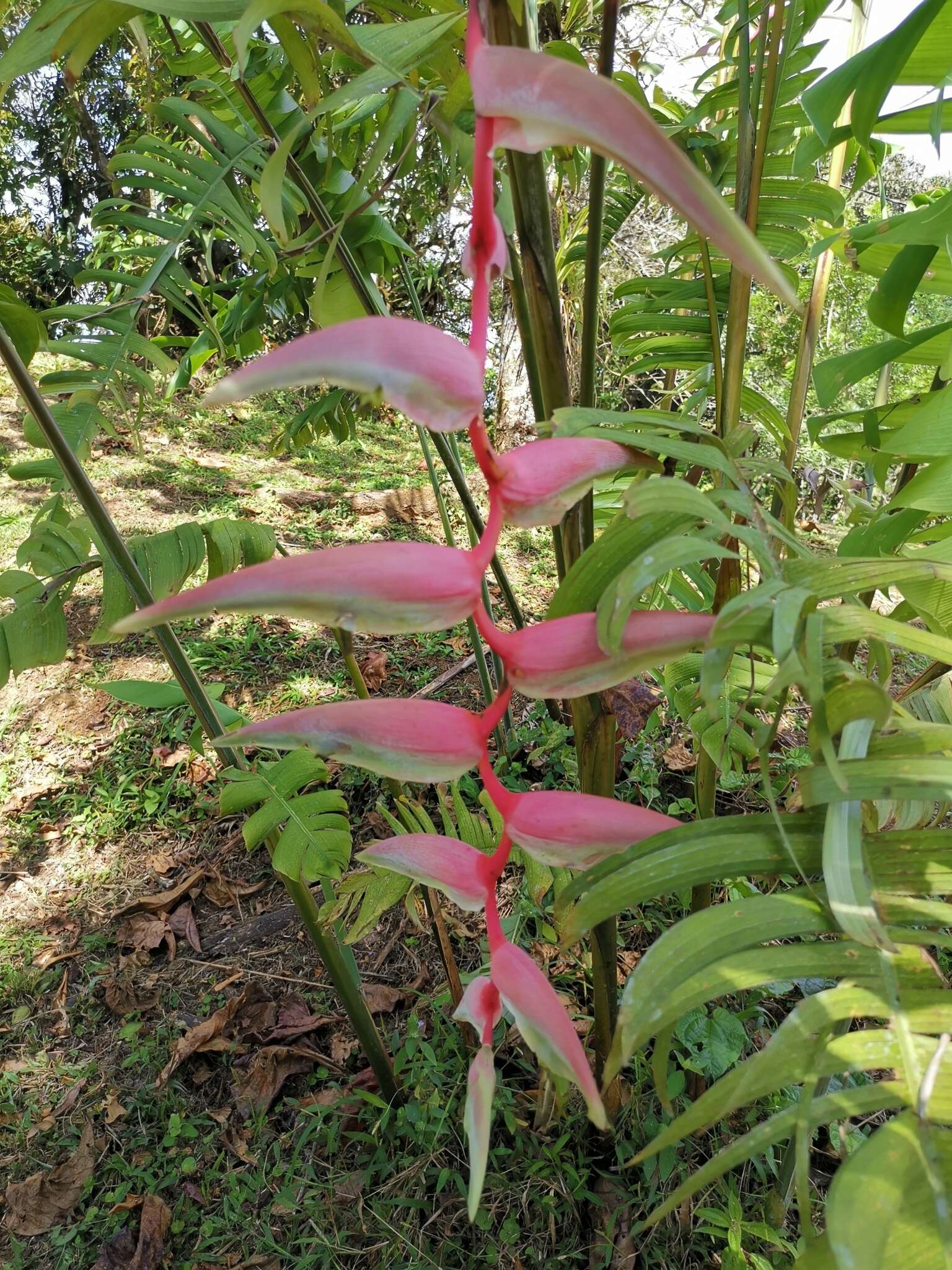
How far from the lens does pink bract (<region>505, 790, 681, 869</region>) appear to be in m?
0.30

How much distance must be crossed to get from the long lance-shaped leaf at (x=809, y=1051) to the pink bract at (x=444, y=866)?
0.11 m

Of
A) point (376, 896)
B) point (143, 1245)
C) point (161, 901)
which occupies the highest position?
point (376, 896)

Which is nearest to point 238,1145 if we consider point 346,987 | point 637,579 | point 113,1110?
point 113,1110

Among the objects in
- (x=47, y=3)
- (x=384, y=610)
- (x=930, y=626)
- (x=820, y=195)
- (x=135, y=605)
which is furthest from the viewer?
(x=820, y=195)

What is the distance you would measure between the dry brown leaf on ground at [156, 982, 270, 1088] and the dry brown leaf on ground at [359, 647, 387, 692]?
75 centimetres

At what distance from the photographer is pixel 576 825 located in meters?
0.29

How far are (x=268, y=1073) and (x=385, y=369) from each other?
107 cm

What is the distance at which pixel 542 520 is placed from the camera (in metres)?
0.29

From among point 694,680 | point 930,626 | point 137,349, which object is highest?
point 137,349

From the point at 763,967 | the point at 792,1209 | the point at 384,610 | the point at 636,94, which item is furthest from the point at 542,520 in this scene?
the point at 792,1209

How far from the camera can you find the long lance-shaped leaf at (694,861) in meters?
0.29

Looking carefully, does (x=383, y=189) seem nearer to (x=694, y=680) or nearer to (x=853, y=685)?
(x=853, y=685)

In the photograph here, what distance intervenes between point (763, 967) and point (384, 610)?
197mm

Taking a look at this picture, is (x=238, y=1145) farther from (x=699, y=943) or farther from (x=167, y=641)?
(x=699, y=943)
